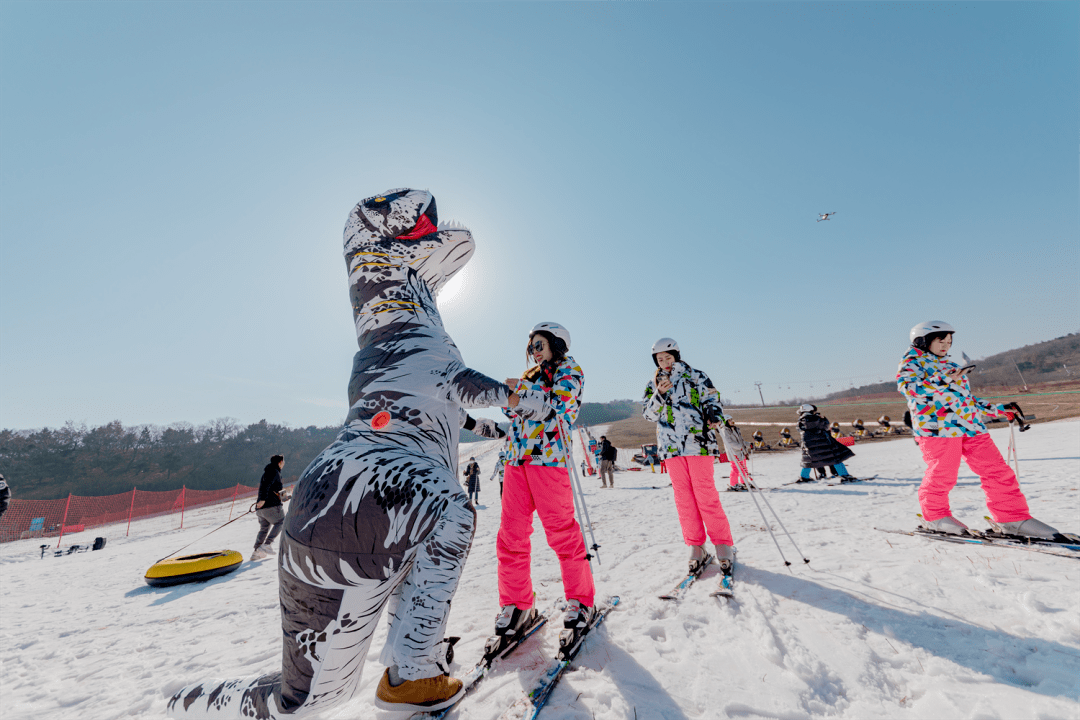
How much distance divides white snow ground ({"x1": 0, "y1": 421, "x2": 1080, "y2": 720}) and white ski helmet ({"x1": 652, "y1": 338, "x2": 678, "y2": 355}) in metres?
2.23

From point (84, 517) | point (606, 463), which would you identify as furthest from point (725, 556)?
point (84, 517)

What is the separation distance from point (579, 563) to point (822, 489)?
30.7ft

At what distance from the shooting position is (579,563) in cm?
288

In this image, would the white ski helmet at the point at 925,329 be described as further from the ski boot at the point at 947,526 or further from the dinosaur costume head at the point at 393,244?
the dinosaur costume head at the point at 393,244

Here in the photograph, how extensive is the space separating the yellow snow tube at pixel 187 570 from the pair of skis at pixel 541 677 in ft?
22.3

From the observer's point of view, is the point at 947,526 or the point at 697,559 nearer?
the point at 697,559

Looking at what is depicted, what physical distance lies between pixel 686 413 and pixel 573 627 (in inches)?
87.4

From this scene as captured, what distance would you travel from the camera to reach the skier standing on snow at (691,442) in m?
3.74

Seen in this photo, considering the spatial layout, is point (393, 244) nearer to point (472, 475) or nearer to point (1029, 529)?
point (1029, 529)

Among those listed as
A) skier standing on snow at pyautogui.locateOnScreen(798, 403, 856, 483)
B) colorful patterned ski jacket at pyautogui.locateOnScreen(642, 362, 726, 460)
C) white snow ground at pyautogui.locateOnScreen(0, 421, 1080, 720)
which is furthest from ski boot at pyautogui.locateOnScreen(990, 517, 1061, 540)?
skier standing on snow at pyautogui.locateOnScreen(798, 403, 856, 483)

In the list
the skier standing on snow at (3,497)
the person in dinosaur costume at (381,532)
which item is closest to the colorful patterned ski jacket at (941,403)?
the person in dinosaur costume at (381,532)

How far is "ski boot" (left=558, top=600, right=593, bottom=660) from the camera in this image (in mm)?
2455

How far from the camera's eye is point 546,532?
2.82m

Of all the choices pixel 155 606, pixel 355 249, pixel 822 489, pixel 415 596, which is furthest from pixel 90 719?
pixel 822 489
